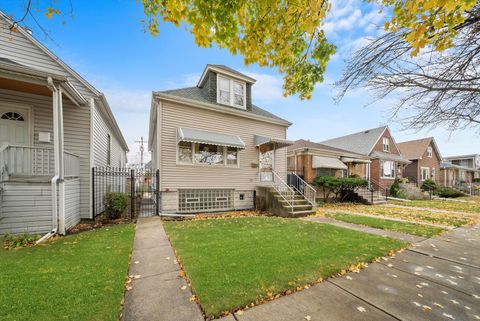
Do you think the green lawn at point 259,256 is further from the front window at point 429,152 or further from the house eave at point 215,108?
the front window at point 429,152

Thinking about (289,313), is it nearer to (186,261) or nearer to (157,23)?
(186,261)

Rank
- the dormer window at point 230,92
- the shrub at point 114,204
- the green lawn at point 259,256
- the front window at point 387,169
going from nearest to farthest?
the green lawn at point 259,256 < the shrub at point 114,204 < the dormer window at point 230,92 < the front window at point 387,169

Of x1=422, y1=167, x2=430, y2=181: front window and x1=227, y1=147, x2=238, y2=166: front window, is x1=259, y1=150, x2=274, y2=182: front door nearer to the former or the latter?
x1=227, y1=147, x2=238, y2=166: front window

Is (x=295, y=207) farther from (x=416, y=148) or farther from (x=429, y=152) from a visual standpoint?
(x=429, y=152)

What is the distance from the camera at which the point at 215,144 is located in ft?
32.4

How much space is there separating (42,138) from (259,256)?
863 centimetres

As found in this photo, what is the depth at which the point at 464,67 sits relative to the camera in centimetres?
413

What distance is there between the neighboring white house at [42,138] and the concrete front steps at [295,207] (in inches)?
322

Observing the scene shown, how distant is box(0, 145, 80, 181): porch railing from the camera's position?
589 centimetres

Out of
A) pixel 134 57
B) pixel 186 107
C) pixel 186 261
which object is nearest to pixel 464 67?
pixel 186 261

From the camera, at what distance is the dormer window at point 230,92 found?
1157cm

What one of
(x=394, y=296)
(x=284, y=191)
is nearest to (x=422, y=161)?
(x=284, y=191)

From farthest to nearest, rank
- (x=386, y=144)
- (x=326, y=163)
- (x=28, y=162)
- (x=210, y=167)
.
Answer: (x=386, y=144)
(x=326, y=163)
(x=210, y=167)
(x=28, y=162)

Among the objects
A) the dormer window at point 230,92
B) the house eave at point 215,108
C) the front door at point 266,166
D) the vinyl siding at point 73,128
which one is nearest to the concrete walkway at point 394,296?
the front door at point 266,166
